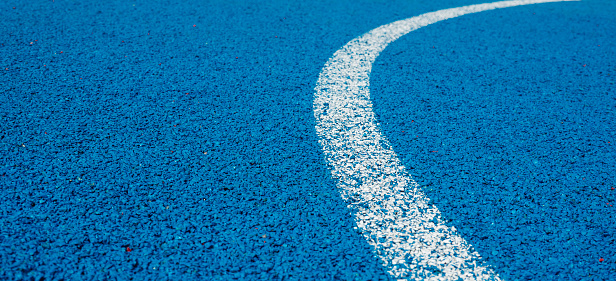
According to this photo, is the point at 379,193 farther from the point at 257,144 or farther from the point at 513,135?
the point at 513,135

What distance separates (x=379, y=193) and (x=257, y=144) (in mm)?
710

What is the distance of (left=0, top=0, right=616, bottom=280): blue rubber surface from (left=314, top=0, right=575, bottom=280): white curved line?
67 millimetres

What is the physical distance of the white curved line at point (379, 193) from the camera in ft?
5.50

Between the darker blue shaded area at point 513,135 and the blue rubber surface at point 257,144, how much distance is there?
0.4 inches

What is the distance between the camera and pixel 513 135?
96.0 inches

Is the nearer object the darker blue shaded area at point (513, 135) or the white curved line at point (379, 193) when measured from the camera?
A: the white curved line at point (379, 193)

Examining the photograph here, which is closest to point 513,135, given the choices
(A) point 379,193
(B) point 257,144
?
(A) point 379,193

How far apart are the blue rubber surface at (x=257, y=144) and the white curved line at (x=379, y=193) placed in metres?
0.07

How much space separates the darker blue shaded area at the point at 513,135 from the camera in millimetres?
1792

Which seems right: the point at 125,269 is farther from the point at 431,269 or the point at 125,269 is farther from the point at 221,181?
the point at 431,269

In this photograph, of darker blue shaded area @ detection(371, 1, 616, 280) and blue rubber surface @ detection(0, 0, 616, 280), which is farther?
darker blue shaded area @ detection(371, 1, 616, 280)

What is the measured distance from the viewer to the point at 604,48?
12.2 feet

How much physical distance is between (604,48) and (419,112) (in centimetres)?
236

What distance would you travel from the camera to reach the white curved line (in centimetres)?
168
